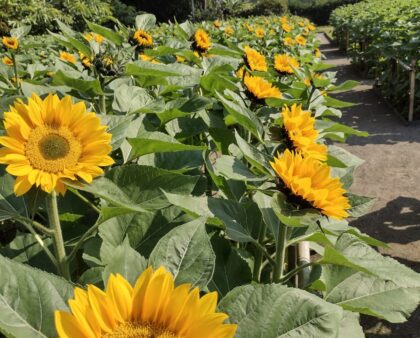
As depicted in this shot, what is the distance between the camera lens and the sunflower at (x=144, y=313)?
1.65 feet

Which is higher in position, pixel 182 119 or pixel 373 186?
pixel 182 119

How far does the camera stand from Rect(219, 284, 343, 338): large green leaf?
23.8 inches

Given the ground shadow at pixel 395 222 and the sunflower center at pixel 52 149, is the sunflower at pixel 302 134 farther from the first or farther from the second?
the ground shadow at pixel 395 222

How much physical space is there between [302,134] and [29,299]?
2.58 ft

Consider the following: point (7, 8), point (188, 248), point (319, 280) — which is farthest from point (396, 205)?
point (7, 8)

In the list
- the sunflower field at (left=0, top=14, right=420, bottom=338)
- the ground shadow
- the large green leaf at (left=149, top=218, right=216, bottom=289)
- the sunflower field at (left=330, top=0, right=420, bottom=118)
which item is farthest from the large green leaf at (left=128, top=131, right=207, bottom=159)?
the sunflower field at (left=330, top=0, right=420, bottom=118)

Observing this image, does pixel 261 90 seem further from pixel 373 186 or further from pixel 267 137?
pixel 373 186

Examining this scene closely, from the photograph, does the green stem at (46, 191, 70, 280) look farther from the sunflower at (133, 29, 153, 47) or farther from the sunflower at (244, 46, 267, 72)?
the sunflower at (244, 46, 267, 72)

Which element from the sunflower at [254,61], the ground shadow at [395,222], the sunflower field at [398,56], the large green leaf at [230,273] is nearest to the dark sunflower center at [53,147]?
the large green leaf at [230,273]

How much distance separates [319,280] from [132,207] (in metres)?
0.47

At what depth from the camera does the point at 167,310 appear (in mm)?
535

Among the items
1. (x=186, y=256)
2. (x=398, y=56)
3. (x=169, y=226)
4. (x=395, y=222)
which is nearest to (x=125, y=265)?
(x=186, y=256)

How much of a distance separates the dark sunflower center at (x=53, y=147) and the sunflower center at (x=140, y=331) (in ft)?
1.22

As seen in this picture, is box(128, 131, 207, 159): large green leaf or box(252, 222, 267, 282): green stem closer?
box(128, 131, 207, 159): large green leaf
